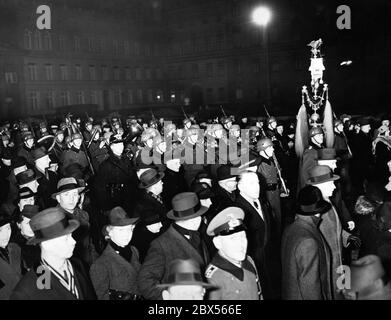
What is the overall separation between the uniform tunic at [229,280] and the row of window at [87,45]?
3754 cm

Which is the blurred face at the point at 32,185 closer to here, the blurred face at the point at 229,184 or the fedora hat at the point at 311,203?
the blurred face at the point at 229,184

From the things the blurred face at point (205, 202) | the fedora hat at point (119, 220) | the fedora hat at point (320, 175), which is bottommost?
the blurred face at point (205, 202)

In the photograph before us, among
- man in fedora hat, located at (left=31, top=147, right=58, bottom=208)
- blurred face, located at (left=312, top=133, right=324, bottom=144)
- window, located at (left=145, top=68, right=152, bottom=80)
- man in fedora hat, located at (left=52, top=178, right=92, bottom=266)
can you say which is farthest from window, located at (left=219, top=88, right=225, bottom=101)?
man in fedora hat, located at (left=52, top=178, right=92, bottom=266)

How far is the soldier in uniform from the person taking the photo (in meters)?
3.20

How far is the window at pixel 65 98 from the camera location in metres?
40.7

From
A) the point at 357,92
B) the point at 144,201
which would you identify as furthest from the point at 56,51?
the point at 144,201

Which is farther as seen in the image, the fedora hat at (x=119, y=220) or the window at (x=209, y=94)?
the window at (x=209, y=94)

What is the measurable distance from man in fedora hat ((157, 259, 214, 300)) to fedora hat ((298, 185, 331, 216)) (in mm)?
1307

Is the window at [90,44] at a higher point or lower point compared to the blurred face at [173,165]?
higher

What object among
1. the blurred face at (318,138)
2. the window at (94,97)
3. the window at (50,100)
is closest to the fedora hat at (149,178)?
the blurred face at (318,138)

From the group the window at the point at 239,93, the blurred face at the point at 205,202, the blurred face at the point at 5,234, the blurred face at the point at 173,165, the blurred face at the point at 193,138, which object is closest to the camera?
the blurred face at the point at 5,234

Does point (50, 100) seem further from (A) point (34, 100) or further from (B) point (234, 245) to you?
(B) point (234, 245)

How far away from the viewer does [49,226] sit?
3352 mm

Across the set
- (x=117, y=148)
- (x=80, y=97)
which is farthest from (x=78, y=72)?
(x=117, y=148)
